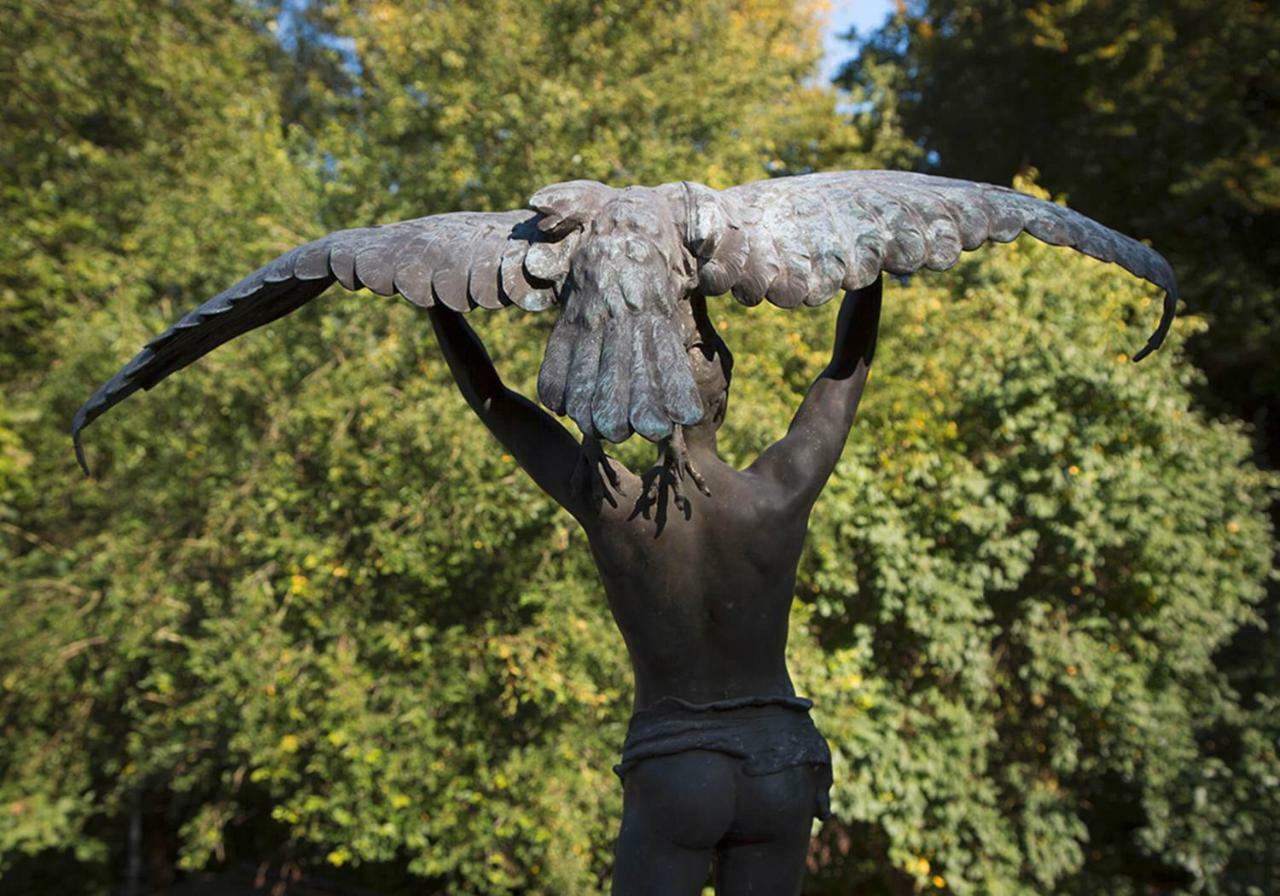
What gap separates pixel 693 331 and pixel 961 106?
13.6m

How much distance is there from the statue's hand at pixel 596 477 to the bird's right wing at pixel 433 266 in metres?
0.32

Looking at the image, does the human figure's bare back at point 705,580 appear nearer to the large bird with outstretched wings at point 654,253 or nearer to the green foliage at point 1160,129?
the large bird with outstretched wings at point 654,253

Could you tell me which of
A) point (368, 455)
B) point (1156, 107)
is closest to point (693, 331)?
point (368, 455)

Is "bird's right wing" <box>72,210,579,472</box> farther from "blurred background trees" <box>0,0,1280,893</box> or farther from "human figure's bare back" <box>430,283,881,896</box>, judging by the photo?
"blurred background trees" <box>0,0,1280,893</box>

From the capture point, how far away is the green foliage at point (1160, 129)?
12445 mm

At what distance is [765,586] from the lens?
278cm

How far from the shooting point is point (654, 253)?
100 inches

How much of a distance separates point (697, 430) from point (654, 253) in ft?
1.46

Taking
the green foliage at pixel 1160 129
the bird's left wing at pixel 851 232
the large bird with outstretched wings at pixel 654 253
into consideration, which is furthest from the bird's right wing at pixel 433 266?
the green foliage at pixel 1160 129

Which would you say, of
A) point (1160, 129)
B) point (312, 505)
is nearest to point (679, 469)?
point (312, 505)

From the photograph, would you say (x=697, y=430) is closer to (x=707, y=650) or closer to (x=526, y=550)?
(x=707, y=650)

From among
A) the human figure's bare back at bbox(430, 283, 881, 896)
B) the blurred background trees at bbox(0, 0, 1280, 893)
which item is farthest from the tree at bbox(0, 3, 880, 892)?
the human figure's bare back at bbox(430, 283, 881, 896)

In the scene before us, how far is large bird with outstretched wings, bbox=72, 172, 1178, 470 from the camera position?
2.45 metres

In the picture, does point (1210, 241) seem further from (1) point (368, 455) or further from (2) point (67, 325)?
(2) point (67, 325)
